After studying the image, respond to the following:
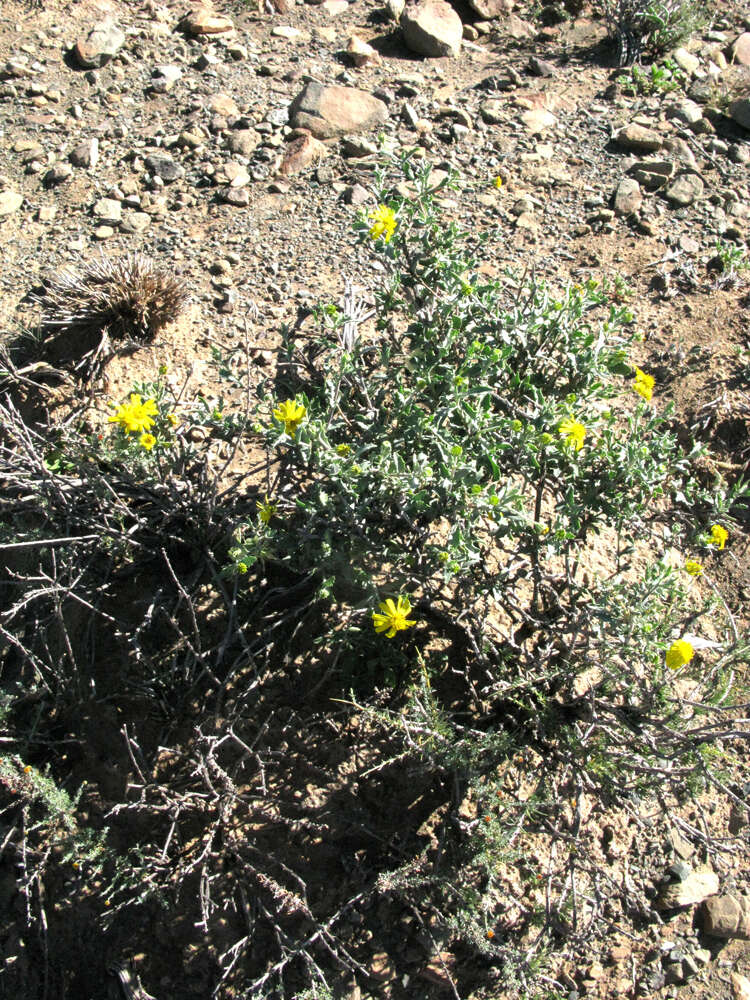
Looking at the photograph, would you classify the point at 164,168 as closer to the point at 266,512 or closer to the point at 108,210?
the point at 108,210

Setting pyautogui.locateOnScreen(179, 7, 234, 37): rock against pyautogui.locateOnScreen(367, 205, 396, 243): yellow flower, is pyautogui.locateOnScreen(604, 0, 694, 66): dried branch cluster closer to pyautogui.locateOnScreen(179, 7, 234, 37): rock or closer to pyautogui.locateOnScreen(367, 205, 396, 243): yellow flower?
pyautogui.locateOnScreen(179, 7, 234, 37): rock

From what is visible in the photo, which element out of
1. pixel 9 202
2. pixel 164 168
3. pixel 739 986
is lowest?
pixel 739 986

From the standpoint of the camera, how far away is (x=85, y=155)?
4355 mm

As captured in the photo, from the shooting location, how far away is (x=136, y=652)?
9.18 feet

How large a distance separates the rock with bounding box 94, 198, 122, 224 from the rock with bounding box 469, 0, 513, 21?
2.77 m

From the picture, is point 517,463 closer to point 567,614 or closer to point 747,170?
point 567,614

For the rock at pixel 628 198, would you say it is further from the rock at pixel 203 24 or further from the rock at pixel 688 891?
the rock at pixel 688 891

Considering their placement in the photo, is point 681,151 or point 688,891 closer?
point 688,891

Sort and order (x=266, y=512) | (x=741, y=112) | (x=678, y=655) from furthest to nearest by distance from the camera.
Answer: (x=741, y=112), (x=266, y=512), (x=678, y=655)

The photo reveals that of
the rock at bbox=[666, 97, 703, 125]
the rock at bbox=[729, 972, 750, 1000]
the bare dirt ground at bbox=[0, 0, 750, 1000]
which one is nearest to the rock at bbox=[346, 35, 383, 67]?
the bare dirt ground at bbox=[0, 0, 750, 1000]

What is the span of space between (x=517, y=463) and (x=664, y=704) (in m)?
0.87

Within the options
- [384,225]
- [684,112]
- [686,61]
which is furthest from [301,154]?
[686,61]

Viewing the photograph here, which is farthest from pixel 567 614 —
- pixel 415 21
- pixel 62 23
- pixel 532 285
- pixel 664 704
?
pixel 62 23

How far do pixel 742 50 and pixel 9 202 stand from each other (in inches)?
177
